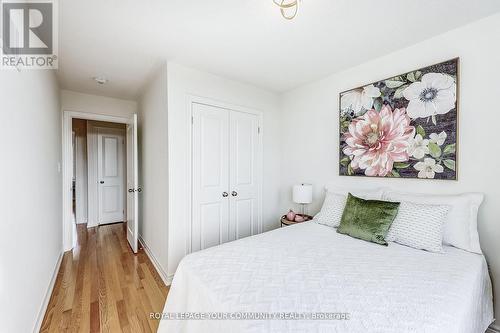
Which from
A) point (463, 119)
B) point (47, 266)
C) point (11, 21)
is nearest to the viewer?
point (11, 21)

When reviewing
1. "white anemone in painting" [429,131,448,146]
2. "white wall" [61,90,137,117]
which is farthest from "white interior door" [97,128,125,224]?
"white anemone in painting" [429,131,448,146]

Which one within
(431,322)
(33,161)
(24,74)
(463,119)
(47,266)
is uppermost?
(24,74)

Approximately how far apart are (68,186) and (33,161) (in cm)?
188

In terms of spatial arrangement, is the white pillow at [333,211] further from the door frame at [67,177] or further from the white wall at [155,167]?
the door frame at [67,177]

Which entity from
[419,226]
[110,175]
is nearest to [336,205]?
[419,226]

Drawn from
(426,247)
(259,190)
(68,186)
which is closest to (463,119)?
(426,247)

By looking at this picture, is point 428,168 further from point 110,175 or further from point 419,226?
point 110,175

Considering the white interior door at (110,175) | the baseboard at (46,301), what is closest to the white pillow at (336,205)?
the baseboard at (46,301)

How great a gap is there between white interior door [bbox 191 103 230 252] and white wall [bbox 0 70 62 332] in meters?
1.30

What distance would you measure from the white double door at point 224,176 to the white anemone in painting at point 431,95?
1.78 metres

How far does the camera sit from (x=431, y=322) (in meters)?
0.92

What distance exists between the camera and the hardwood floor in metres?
1.75

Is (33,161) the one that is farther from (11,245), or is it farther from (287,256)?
(287,256)

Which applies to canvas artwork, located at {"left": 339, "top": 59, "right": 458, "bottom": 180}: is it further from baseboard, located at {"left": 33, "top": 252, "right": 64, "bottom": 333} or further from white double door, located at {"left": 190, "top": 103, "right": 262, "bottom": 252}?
baseboard, located at {"left": 33, "top": 252, "right": 64, "bottom": 333}
